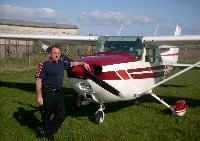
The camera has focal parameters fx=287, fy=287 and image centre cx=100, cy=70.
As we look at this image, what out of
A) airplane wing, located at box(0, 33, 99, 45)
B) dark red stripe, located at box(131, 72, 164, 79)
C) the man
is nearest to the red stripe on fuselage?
dark red stripe, located at box(131, 72, 164, 79)

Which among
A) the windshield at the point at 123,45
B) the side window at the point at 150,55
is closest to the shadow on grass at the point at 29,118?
the windshield at the point at 123,45

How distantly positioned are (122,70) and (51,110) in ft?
6.68

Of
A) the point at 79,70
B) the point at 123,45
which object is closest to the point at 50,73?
the point at 79,70

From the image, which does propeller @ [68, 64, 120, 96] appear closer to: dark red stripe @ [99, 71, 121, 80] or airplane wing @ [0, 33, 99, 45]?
dark red stripe @ [99, 71, 121, 80]

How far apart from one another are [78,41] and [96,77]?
161 inches

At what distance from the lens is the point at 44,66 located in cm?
505

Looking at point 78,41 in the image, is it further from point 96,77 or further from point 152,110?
point 96,77

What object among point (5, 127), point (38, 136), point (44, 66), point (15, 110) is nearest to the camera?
point (44, 66)

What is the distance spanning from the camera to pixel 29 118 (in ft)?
22.4

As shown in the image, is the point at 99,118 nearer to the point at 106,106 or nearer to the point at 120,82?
the point at 120,82

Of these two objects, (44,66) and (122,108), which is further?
(122,108)

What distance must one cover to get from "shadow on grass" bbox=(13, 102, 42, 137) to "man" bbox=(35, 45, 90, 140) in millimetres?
535

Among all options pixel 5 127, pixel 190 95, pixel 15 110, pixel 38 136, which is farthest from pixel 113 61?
pixel 190 95

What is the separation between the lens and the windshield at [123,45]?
7348 mm
